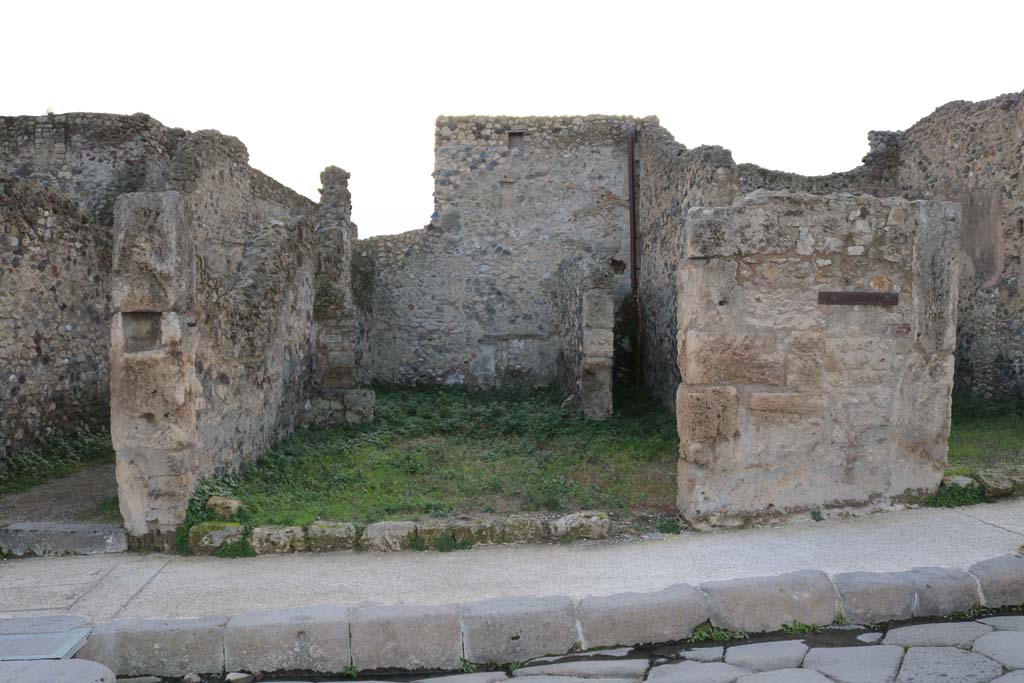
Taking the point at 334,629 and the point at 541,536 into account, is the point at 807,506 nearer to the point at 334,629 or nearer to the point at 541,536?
the point at 541,536

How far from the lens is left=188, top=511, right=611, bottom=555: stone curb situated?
5191 millimetres

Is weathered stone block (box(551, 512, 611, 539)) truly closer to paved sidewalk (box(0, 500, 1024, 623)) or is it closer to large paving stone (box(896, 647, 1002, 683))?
paved sidewalk (box(0, 500, 1024, 623))

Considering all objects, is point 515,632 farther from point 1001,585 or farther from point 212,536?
point 1001,585

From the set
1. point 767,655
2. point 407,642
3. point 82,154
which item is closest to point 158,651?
point 407,642

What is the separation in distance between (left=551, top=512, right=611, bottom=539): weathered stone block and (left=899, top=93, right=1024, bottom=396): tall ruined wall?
A: 7002 millimetres

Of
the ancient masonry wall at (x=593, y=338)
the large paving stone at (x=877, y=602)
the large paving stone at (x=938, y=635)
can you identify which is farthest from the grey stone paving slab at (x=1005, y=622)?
the ancient masonry wall at (x=593, y=338)

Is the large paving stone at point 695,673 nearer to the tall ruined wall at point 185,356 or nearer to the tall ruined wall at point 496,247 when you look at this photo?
the tall ruined wall at point 185,356

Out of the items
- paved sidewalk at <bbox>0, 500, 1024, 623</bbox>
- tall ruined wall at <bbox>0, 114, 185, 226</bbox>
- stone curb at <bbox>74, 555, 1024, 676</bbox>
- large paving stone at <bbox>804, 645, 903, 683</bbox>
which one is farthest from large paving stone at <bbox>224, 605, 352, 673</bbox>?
tall ruined wall at <bbox>0, 114, 185, 226</bbox>

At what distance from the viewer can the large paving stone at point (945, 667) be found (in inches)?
133

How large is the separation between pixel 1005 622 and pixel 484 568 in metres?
2.76

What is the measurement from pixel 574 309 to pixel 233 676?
8058 millimetres

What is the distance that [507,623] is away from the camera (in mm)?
4012

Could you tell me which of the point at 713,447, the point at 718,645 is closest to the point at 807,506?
the point at 713,447

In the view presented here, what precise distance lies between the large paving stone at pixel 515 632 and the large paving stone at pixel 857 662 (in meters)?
1.16
